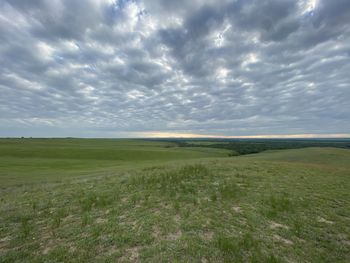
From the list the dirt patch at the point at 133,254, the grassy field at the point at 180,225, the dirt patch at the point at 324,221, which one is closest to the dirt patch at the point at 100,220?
the grassy field at the point at 180,225

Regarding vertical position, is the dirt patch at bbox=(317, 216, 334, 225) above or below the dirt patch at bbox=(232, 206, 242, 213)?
below

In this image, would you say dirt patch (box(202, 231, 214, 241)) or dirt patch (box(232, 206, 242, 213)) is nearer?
dirt patch (box(202, 231, 214, 241))

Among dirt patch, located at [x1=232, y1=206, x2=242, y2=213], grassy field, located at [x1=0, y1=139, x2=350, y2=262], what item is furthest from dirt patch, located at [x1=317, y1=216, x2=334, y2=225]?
dirt patch, located at [x1=232, y1=206, x2=242, y2=213]

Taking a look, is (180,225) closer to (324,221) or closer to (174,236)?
(174,236)

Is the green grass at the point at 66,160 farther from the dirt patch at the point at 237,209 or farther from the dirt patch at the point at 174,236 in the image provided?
the dirt patch at the point at 237,209

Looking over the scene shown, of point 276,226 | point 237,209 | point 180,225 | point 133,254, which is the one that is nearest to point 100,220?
point 133,254

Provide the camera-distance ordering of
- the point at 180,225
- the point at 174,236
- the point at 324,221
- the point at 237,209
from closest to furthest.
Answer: the point at 174,236 → the point at 180,225 → the point at 324,221 → the point at 237,209

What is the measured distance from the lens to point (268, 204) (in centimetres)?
809

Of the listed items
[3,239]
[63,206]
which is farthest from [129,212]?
[3,239]

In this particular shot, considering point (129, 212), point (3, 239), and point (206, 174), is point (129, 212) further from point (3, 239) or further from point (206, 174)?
point (206, 174)

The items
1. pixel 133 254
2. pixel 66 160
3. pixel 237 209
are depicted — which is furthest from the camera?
pixel 66 160

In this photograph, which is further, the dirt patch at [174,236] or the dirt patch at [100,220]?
the dirt patch at [100,220]

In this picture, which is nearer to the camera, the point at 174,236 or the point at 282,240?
the point at 282,240

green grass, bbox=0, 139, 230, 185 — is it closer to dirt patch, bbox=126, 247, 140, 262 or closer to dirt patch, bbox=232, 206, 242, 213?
dirt patch, bbox=126, 247, 140, 262
